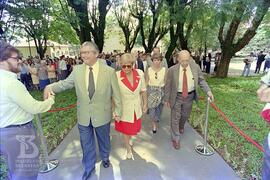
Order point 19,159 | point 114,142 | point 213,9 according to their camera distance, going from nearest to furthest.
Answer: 1. point 19,159
2. point 114,142
3. point 213,9

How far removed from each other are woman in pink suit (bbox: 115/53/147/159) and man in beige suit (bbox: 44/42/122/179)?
322mm

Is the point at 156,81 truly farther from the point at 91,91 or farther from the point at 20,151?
the point at 20,151

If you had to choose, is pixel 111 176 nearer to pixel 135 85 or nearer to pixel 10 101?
pixel 135 85

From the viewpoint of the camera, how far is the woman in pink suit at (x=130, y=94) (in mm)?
3420

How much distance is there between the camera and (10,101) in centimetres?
211

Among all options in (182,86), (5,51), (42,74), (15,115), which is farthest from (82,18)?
(15,115)

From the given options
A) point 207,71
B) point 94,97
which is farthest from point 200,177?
point 207,71

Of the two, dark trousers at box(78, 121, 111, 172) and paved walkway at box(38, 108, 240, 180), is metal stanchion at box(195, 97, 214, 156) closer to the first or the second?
paved walkway at box(38, 108, 240, 180)

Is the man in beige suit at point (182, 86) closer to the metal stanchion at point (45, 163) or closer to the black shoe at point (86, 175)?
the black shoe at point (86, 175)

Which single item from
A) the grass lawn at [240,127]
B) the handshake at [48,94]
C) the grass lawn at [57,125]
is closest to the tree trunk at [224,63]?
the grass lawn at [240,127]

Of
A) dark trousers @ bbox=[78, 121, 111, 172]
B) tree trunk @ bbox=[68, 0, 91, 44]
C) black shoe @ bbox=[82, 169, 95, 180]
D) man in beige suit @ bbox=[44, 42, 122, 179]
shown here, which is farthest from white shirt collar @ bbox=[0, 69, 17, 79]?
tree trunk @ bbox=[68, 0, 91, 44]

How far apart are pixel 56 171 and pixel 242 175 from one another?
289 cm

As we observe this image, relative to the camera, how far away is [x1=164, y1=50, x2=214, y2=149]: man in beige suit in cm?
393

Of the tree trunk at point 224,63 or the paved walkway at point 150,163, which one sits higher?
the tree trunk at point 224,63
